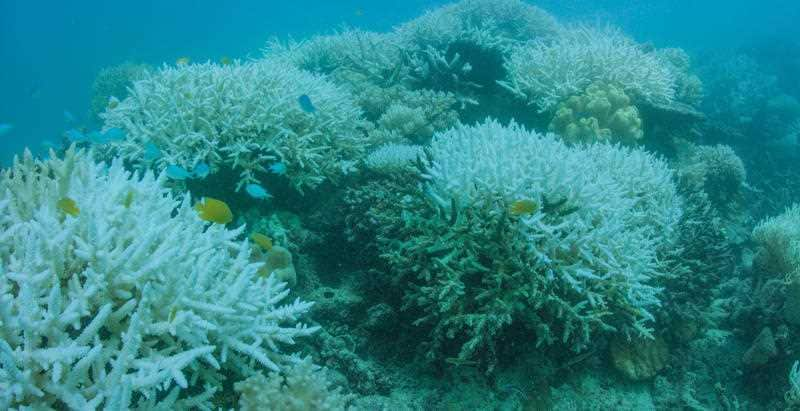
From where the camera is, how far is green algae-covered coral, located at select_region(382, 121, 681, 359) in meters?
3.72

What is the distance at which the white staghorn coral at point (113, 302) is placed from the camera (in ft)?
6.60

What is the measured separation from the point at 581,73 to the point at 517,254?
489 centimetres

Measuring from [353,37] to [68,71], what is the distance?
48.9 m

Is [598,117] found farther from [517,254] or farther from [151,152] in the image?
[151,152]

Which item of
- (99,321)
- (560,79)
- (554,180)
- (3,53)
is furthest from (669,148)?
(3,53)

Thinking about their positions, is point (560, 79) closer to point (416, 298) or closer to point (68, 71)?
point (416, 298)

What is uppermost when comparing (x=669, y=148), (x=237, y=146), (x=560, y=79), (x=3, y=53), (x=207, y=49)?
(x=3, y=53)

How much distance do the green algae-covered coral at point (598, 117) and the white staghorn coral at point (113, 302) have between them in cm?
531

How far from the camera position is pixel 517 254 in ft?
12.5

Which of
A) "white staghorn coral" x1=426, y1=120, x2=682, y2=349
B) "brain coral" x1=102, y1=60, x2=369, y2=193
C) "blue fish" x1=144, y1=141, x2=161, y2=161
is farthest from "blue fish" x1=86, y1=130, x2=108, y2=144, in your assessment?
"white staghorn coral" x1=426, y1=120, x2=682, y2=349

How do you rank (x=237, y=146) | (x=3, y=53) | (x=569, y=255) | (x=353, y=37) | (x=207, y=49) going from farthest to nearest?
(x=3, y=53)
(x=207, y=49)
(x=353, y=37)
(x=237, y=146)
(x=569, y=255)

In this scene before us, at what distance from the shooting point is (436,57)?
825 cm

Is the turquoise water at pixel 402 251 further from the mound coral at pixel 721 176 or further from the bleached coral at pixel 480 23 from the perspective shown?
the bleached coral at pixel 480 23

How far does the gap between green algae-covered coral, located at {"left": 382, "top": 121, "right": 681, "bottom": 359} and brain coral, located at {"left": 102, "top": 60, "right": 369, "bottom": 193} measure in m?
1.76
